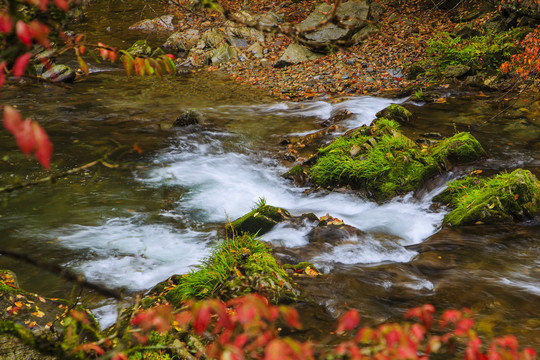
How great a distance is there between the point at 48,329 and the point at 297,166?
5.80 m

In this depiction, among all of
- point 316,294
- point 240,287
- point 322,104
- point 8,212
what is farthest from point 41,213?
point 322,104

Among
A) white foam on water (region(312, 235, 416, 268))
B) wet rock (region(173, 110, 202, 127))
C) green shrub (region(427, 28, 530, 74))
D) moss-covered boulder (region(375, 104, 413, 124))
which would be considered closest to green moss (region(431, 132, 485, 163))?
moss-covered boulder (region(375, 104, 413, 124))

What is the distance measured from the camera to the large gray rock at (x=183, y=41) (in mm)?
19002

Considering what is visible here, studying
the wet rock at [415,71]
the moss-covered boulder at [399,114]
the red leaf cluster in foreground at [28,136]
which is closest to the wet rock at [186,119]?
the moss-covered boulder at [399,114]

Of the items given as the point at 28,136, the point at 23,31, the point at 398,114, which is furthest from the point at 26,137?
the point at 398,114

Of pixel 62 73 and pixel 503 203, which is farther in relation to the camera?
pixel 62 73

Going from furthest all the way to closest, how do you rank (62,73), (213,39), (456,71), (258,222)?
(213,39), (62,73), (456,71), (258,222)

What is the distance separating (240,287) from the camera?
14.7 feet

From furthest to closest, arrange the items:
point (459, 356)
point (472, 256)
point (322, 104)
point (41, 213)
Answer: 1. point (322, 104)
2. point (41, 213)
3. point (472, 256)
4. point (459, 356)

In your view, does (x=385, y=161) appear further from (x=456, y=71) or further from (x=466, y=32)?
(x=466, y=32)

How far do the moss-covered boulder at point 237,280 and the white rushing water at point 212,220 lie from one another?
3.69 feet

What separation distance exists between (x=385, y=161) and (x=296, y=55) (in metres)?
9.46

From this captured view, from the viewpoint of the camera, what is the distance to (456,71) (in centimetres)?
1266

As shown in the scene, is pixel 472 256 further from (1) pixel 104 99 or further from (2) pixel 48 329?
(1) pixel 104 99
